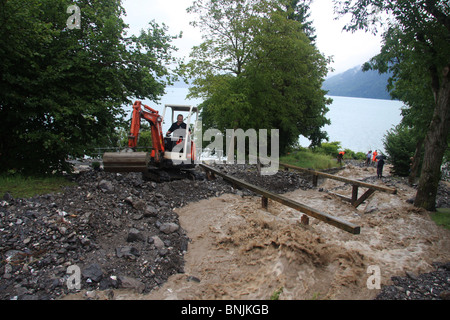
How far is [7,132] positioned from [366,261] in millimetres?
10792

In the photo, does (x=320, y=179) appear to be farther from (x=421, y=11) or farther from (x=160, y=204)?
(x=160, y=204)

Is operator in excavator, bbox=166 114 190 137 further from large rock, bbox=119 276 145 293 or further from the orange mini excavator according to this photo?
large rock, bbox=119 276 145 293

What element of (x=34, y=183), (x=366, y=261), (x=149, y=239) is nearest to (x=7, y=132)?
(x=34, y=183)

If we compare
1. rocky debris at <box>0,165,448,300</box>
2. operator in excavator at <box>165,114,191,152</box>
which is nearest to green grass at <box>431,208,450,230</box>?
rocky debris at <box>0,165,448,300</box>

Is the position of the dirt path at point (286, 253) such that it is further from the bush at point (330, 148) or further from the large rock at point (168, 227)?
the bush at point (330, 148)

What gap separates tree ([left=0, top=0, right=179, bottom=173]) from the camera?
784 cm

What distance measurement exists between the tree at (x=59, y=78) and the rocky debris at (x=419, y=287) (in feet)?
29.5

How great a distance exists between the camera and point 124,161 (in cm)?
853

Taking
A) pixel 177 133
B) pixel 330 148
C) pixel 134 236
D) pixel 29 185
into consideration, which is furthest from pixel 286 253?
pixel 330 148

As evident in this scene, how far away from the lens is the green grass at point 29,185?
7.29m

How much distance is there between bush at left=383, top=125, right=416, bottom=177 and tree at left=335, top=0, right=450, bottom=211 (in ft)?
35.1

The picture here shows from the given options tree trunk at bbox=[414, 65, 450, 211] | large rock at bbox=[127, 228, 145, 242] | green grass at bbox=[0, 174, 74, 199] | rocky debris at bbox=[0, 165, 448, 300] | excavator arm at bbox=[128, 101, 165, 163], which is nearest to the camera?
rocky debris at bbox=[0, 165, 448, 300]

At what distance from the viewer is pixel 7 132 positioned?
894cm

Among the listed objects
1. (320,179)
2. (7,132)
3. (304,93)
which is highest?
(304,93)
